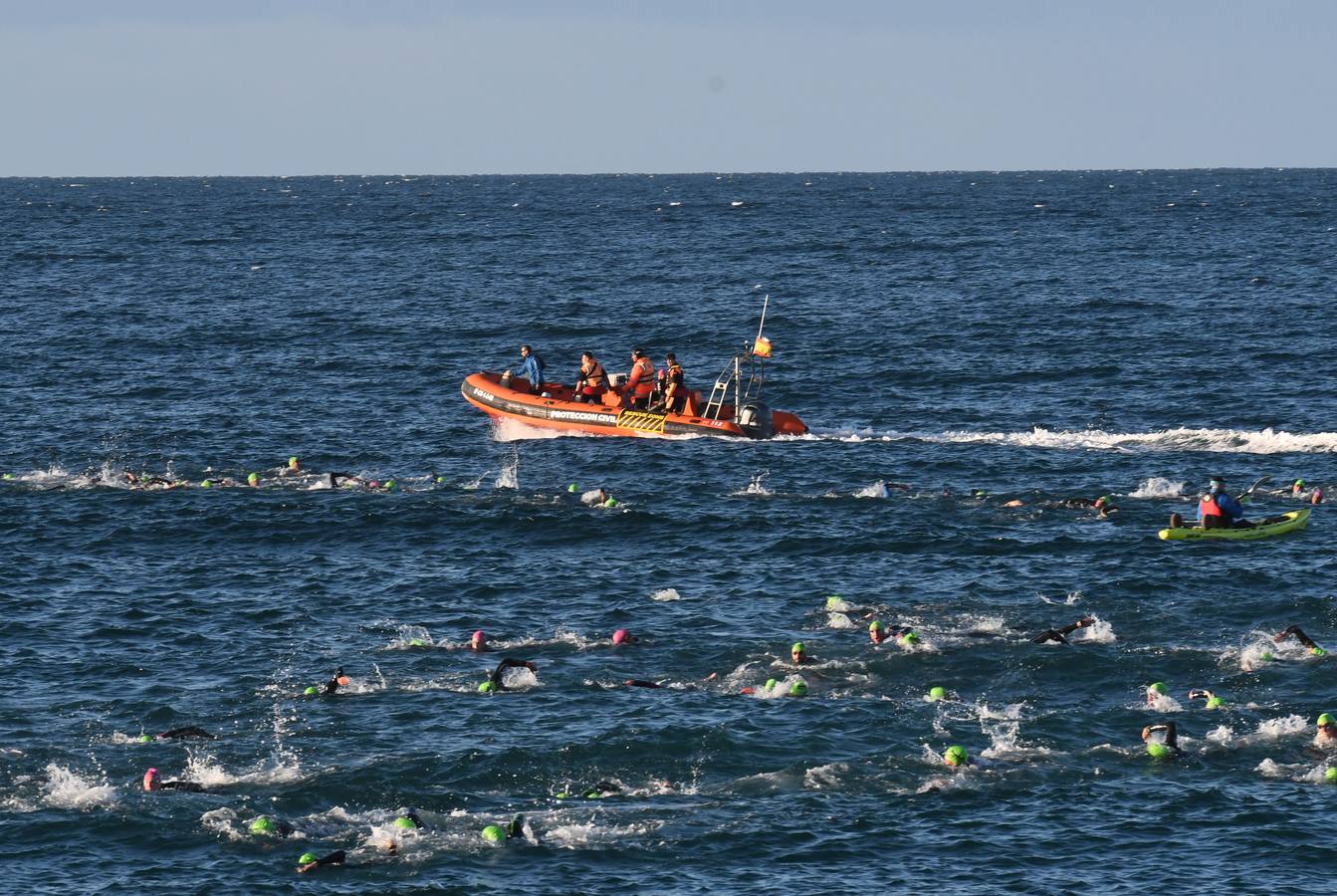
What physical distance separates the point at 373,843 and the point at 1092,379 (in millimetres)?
41383

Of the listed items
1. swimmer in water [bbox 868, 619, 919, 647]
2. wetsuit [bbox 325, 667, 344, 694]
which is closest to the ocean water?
wetsuit [bbox 325, 667, 344, 694]

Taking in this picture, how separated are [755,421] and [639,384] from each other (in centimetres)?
375

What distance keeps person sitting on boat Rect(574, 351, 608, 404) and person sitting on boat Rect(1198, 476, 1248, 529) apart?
61.4ft

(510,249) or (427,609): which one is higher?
(510,249)

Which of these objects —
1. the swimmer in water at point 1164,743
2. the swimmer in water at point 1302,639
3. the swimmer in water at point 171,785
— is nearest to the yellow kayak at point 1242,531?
the swimmer in water at point 1302,639

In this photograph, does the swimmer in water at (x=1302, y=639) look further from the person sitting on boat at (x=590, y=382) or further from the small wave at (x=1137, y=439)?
the person sitting on boat at (x=590, y=382)

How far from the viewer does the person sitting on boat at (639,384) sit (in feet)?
163

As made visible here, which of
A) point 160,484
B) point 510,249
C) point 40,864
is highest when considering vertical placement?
point 510,249

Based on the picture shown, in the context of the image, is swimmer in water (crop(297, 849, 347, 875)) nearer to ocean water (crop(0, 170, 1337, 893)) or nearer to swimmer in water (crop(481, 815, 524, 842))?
ocean water (crop(0, 170, 1337, 893))

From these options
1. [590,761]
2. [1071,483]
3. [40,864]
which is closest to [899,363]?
[1071,483]

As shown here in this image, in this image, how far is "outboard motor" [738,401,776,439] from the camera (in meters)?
48.4

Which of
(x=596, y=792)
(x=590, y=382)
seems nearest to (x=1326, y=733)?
(x=596, y=792)

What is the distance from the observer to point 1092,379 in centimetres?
5909

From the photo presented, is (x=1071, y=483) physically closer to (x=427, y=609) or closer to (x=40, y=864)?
(x=427, y=609)
